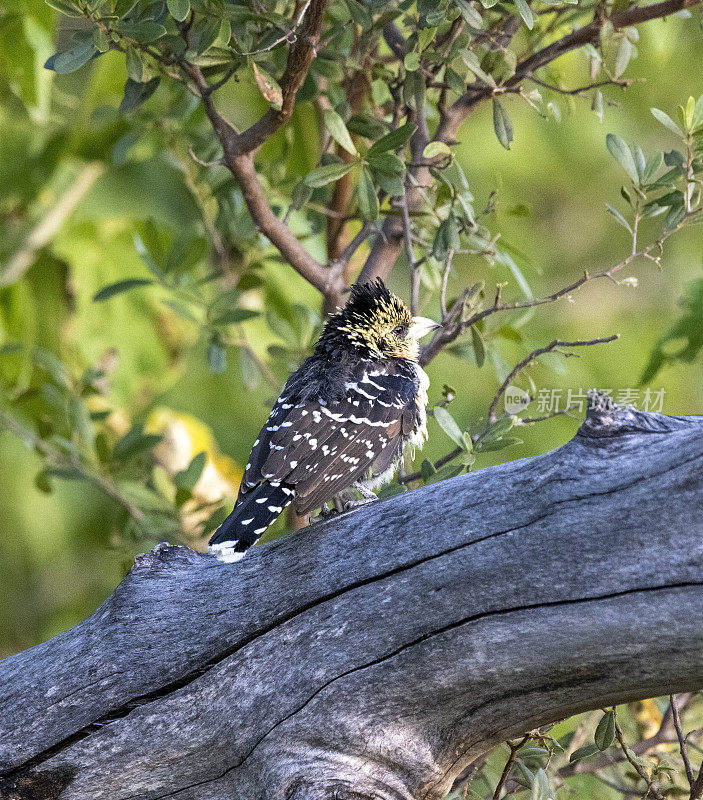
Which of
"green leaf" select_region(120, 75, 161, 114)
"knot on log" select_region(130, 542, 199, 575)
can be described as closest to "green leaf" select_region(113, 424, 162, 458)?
"knot on log" select_region(130, 542, 199, 575)

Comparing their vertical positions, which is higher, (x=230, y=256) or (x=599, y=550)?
(x=230, y=256)

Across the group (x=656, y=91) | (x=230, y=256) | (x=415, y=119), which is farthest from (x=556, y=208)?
(x=415, y=119)

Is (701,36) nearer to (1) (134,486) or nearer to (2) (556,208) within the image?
(2) (556,208)

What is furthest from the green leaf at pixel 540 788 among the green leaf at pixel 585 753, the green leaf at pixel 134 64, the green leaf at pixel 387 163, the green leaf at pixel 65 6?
the green leaf at pixel 65 6

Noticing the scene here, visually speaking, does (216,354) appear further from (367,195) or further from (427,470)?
(427,470)

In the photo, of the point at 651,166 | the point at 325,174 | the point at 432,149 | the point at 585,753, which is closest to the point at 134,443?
the point at 325,174

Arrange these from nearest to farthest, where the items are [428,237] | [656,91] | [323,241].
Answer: [428,237]
[323,241]
[656,91]

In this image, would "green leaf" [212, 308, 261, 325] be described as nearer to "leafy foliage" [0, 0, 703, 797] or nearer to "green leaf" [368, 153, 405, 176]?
"leafy foliage" [0, 0, 703, 797]

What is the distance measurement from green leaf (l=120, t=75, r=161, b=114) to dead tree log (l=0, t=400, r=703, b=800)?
127 cm

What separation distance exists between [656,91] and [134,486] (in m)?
4.39

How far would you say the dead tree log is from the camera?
150 cm

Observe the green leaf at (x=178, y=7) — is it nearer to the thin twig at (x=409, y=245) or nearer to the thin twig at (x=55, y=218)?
the thin twig at (x=409, y=245)

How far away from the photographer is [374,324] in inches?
102

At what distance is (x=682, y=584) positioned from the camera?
1.43m
